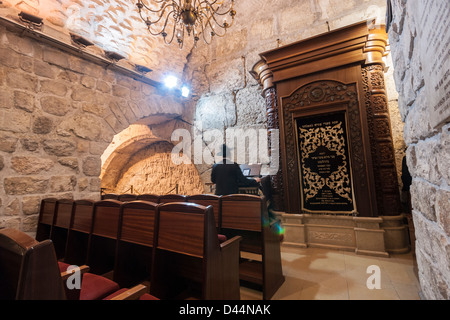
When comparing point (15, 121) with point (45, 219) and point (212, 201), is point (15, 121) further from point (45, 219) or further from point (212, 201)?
point (212, 201)

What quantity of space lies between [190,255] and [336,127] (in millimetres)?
2812

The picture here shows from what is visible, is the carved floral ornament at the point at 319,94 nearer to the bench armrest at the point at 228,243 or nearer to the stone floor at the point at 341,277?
the stone floor at the point at 341,277

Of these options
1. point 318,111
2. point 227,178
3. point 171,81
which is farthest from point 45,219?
point 171,81

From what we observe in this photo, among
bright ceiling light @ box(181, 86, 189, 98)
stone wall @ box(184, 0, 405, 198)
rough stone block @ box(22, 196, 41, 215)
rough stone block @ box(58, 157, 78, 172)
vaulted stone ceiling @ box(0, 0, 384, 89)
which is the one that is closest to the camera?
rough stone block @ box(22, 196, 41, 215)

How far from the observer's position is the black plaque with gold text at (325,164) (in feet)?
9.86

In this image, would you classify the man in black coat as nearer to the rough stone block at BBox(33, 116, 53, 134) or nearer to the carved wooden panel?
the carved wooden panel

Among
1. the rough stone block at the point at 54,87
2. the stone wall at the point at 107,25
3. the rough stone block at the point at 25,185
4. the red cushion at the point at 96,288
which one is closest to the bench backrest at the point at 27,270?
the red cushion at the point at 96,288

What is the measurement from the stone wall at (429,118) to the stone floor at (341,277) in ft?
1.70

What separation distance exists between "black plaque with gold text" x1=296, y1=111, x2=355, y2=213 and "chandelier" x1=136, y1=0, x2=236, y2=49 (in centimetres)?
192

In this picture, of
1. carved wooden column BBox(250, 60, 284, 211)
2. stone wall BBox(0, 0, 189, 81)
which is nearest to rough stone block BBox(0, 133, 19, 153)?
stone wall BBox(0, 0, 189, 81)

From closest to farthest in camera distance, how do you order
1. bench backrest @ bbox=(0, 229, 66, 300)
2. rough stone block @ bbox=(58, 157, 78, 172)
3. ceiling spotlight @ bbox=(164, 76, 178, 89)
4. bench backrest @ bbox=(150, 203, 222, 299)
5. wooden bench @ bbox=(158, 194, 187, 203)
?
bench backrest @ bbox=(0, 229, 66, 300) < bench backrest @ bbox=(150, 203, 222, 299) < wooden bench @ bbox=(158, 194, 187, 203) < rough stone block @ bbox=(58, 157, 78, 172) < ceiling spotlight @ bbox=(164, 76, 178, 89)

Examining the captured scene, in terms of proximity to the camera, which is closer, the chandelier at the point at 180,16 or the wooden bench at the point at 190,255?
the wooden bench at the point at 190,255

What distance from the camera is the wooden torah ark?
287cm
